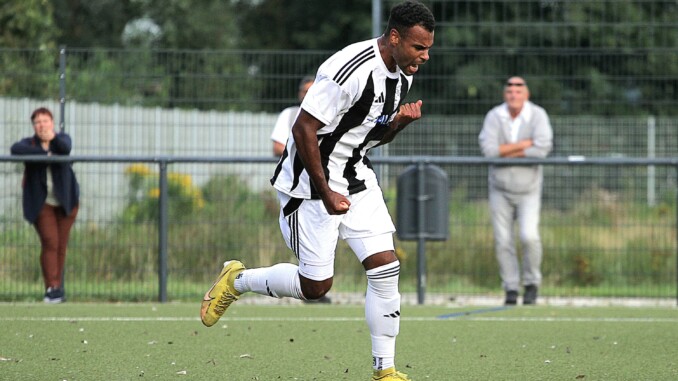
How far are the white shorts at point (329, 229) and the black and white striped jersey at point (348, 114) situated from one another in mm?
77

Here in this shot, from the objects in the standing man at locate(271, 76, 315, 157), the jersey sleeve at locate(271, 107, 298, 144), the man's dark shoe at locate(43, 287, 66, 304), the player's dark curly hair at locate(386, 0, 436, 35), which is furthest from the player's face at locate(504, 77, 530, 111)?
the player's dark curly hair at locate(386, 0, 436, 35)

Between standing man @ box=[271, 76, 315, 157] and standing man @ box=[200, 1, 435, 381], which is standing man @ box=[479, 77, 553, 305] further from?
standing man @ box=[200, 1, 435, 381]

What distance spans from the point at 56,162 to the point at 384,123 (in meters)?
6.48

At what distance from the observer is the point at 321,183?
6.93m

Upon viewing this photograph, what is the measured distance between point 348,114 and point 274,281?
112 centimetres

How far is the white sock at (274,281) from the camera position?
754 centimetres

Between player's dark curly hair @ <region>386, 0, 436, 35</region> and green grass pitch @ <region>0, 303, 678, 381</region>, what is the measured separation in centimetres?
208

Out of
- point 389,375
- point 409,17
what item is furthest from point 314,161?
point 389,375

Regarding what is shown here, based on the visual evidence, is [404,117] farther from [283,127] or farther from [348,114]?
[283,127]

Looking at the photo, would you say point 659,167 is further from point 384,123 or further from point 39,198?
point 384,123

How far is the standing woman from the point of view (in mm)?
12836

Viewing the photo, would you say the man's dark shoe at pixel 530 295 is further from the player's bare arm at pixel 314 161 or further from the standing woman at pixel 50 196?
the player's bare arm at pixel 314 161

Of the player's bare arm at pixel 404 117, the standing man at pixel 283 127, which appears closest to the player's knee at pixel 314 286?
the player's bare arm at pixel 404 117

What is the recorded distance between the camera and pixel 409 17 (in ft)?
22.9
